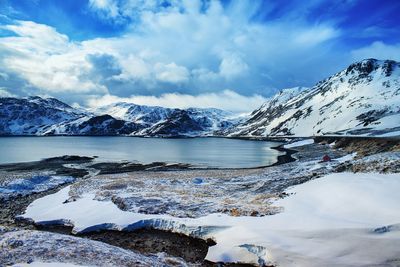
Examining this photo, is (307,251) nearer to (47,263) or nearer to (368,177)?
(47,263)

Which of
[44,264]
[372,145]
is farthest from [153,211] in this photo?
[372,145]

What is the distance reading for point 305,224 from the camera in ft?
68.7

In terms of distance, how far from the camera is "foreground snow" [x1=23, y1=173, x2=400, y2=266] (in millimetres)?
17594

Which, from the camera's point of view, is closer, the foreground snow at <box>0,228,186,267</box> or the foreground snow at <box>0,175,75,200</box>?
the foreground snow at <box>0,228,186,267</box>

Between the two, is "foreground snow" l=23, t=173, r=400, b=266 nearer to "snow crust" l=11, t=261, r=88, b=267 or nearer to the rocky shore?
the rocky shore

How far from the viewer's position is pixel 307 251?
704 inches

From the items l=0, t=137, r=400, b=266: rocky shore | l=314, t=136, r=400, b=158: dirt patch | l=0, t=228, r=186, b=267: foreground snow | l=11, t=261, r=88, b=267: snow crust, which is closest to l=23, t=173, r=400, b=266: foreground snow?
l=0, t=137, r=400, b=266: rocky shore

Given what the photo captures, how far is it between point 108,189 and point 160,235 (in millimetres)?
17860

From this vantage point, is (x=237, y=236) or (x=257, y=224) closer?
(x=237, y=236)

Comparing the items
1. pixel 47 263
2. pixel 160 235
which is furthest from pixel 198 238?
pixel 47 263

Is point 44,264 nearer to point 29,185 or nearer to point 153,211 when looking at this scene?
point 153,211

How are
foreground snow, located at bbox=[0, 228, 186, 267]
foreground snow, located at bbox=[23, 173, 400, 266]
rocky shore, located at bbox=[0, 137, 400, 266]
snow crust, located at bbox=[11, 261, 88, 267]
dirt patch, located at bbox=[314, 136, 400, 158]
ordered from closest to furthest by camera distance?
snow crust, located at bbox=[11, 261, 88, 267]
foreground snow, located at bbox=[0, 228, 186, 267]
foreground snow, located at bbox=[23, 173, 400, 266]
rocky shore, located at bbox=[0, 137, 400, 266]
dirt patch, located at bbox=[314, 136, 400, 158]

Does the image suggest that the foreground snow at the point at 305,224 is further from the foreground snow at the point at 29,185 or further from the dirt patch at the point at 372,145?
the dirt patch at the point at 372,145

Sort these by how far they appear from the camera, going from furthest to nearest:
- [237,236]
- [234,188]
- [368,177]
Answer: [234,188] → [368,177] → [237,236]
